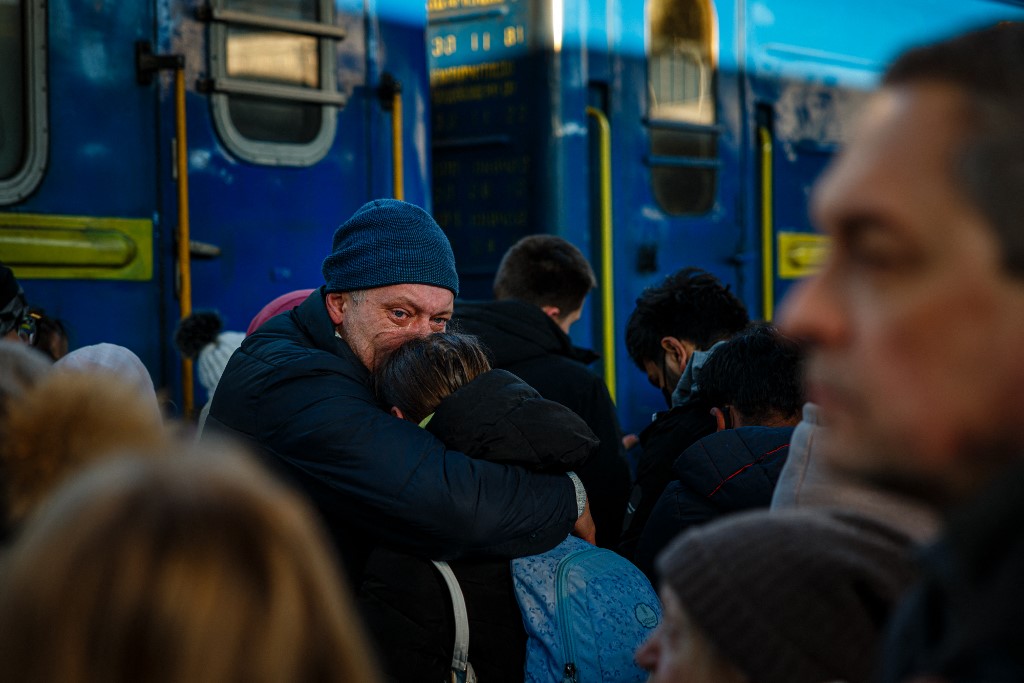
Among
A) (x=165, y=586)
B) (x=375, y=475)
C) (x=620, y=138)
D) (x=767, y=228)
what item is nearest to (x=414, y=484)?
(x=375, y=475)

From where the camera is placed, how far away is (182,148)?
3482 millimetres

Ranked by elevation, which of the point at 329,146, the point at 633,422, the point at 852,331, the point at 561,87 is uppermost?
the point at 561,87

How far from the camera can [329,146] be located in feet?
13.1

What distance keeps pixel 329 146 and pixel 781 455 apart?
2.41 m

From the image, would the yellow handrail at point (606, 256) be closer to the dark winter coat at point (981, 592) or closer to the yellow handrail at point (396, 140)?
the yellow handrail at point (396, 140)

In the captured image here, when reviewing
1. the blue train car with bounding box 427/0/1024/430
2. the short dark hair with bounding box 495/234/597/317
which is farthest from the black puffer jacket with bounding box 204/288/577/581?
the blue train car with bounding box 427/0/1024/430

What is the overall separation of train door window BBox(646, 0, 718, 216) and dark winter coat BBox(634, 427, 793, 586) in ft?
10.3

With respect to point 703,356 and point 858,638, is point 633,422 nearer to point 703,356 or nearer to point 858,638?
point 703,356

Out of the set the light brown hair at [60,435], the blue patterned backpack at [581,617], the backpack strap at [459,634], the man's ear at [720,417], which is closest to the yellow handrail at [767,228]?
the man's ear at [720,417]

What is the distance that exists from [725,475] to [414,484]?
56 cm

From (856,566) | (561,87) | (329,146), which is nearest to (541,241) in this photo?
(329,146)

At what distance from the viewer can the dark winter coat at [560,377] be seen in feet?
9.59

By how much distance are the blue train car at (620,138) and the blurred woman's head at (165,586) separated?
13.3 ft

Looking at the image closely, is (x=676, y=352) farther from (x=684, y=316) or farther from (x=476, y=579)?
(x=476, y=579)
